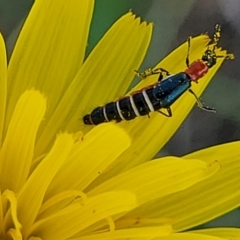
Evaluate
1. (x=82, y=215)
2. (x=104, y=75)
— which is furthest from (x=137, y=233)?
(x=104, y=75)

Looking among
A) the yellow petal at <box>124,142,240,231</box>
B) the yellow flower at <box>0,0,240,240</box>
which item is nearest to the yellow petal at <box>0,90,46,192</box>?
the yellow flower at <box>0,0,240,240</box>

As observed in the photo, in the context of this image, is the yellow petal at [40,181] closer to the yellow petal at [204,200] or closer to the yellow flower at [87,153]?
the yellow flower at [87,153]

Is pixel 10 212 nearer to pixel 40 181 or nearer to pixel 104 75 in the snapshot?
pixel 40 181

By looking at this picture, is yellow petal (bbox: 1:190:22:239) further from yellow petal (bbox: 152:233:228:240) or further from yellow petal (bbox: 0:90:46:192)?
yellow petal (bbox: 152:233:228:240)

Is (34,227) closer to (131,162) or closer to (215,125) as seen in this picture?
(131,162)

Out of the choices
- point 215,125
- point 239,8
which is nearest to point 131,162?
point 215,125

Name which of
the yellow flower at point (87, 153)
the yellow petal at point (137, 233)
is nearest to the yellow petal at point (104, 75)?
the yellow flower at point (87, 153)

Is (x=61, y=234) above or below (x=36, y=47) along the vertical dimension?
below
